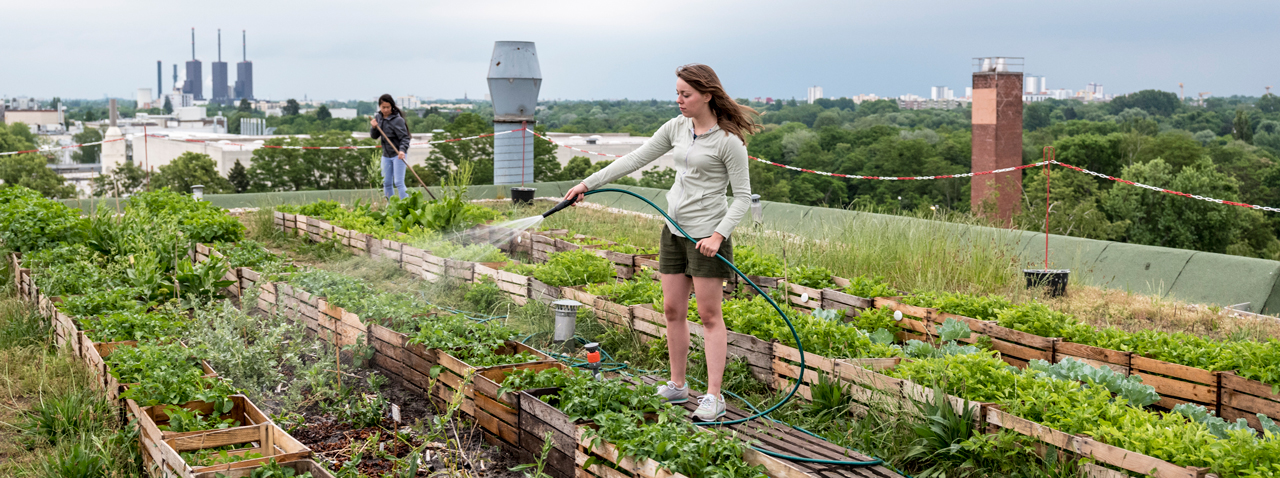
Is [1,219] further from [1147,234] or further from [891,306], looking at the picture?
[1147,234]

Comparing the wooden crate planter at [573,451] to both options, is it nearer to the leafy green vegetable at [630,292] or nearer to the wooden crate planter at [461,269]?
the leafy green vegetable at [630,292]

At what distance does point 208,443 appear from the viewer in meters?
3.48

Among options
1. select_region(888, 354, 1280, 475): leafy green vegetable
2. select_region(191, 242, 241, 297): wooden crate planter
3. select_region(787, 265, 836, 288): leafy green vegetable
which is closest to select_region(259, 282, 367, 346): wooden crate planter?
select_region(191, 242, 241, 297): wooden crate planter

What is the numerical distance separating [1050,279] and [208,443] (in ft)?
19.9

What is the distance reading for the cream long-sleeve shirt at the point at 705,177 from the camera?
148 inches

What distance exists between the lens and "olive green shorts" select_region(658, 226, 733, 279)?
3824 millimetres

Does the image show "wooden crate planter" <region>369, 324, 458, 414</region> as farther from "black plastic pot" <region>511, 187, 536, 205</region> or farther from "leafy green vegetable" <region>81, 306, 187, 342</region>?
"black plastic pot" <region>511, 187, 536, 205</region>

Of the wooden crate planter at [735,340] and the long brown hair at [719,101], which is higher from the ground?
the long brown hair at [719,101]

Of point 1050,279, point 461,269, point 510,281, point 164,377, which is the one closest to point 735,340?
point 510,281

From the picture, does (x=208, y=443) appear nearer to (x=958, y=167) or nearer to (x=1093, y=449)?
(x=1093, y=449)

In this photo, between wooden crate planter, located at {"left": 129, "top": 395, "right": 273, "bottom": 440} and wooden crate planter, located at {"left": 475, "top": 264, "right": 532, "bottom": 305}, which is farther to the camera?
wooden crate planter, located at {"left": 475, "top": 264, "right": 532, "bottom": 305}

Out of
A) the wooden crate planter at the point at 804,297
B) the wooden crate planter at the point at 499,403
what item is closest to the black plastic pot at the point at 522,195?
the wooden crate planter at the point at 804,297

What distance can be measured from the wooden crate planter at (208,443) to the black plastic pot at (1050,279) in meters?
5.68

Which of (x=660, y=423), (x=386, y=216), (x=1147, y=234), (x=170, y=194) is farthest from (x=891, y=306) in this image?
(x=1147, y=234)
